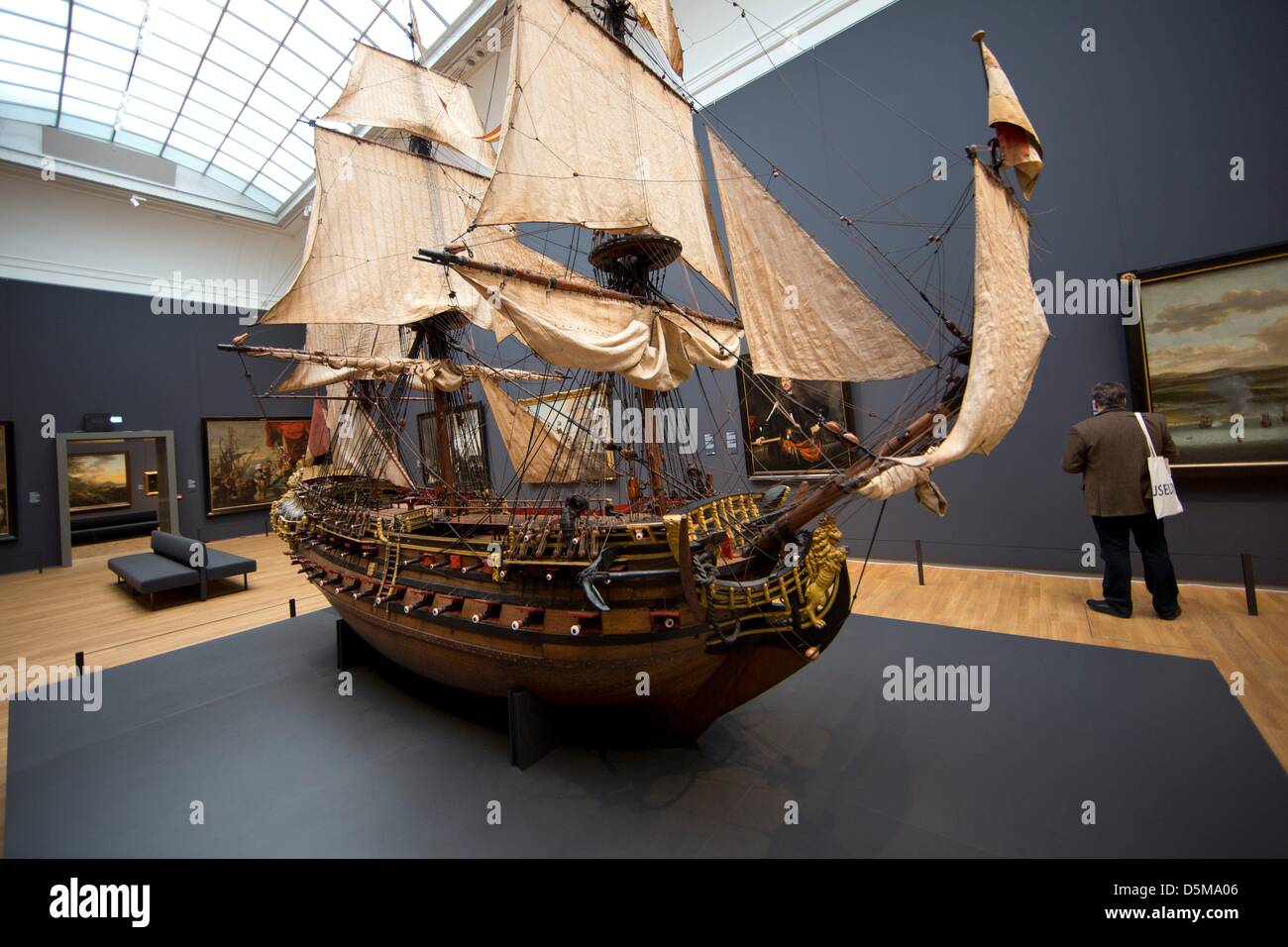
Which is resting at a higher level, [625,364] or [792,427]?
[625,364]

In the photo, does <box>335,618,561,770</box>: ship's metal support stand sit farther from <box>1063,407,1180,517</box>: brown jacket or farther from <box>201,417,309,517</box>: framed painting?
<box>201,417,309,517</box>: framed painting

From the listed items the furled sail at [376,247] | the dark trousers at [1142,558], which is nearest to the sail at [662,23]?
the furled sail at [376,247]

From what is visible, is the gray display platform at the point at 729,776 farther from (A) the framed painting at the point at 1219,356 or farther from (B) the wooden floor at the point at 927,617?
(A) the framed painting at the point at 1219,356

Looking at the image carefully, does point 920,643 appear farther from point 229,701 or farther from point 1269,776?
point 229,701

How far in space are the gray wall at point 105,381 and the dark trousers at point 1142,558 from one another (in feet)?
43.5

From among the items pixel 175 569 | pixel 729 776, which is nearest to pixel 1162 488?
pixel 729 776

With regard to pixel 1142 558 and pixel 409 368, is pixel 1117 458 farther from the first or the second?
pixel 409 368

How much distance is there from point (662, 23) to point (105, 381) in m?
14.3

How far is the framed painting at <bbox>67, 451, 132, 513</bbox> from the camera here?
13092 millimetres

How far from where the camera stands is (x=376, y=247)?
26.3 feet

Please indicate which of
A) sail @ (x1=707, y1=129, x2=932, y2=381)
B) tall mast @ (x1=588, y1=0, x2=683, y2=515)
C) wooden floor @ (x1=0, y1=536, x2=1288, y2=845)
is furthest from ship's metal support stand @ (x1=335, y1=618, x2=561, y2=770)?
sail @ (x1=707, y1=129, x2=932, y2=381)
